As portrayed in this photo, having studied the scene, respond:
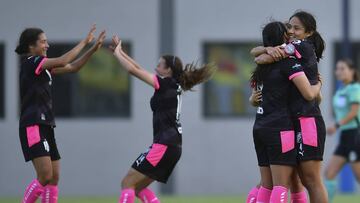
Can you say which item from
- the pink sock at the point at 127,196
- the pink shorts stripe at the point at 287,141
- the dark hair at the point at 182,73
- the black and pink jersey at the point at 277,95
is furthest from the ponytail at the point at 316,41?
the pink sock at the point at 127,196

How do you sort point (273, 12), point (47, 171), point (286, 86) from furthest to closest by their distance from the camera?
point (273, 12) → point (47, 171) → point (286, 86)

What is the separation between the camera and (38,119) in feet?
33.0

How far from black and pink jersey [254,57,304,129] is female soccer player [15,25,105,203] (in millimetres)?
1931

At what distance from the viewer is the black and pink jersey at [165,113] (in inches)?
398

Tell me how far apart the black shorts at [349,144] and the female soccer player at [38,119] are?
4.32m

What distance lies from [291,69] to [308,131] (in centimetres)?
57

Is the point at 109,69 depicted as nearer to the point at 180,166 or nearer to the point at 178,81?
the point at 180,166

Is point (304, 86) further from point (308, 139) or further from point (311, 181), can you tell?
point (311, 181)

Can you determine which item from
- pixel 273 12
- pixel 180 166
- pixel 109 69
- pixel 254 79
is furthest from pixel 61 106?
pixel 254 79

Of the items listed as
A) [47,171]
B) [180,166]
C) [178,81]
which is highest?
[178,81]

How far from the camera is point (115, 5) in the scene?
1928cm

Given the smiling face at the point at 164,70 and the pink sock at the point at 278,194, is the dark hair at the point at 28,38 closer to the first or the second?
the smiling face at the point at 164,70

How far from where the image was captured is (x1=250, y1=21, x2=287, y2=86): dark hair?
894cm

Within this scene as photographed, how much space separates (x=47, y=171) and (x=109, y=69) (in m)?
9.59
